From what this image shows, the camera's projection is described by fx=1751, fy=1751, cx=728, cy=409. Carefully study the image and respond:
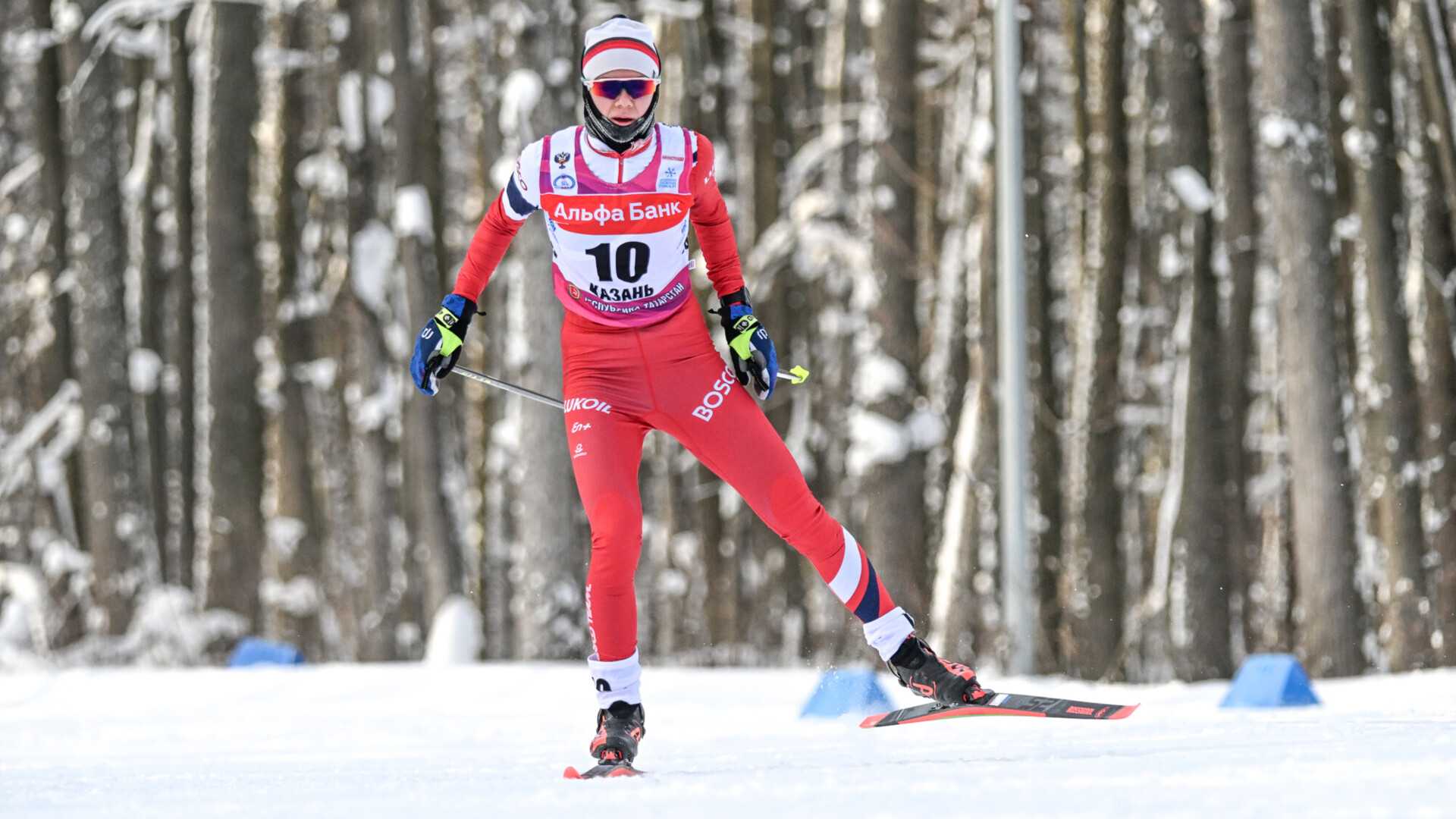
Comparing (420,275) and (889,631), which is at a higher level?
(420,275)

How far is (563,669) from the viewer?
938 centimetres

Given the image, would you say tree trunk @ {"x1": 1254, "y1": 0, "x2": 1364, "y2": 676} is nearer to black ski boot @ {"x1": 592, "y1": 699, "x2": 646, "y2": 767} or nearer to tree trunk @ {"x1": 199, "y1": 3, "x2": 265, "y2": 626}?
black ski boot @ {"x1": 592, "y1": 699, "x2": 646, "y2": 767}

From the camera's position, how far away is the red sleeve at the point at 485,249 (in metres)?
5.70

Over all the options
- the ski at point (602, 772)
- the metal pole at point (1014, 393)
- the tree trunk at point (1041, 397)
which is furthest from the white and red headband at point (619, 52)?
the tree trunk at point (1041, 397)

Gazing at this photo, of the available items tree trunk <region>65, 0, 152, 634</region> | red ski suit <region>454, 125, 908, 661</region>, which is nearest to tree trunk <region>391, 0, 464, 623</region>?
tree trunk <region>65, 0, 152, 634</region>

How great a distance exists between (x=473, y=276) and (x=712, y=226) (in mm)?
798

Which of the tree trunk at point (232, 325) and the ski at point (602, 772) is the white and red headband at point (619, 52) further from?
the tree trunk at point (232, 325)

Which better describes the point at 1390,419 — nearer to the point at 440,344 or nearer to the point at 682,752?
the point at 682,752

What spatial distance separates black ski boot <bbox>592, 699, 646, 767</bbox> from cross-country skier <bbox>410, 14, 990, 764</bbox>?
230mm

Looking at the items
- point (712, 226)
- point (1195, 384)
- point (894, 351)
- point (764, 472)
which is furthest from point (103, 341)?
point (764, 472)

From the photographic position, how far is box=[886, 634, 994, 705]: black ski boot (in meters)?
5.50

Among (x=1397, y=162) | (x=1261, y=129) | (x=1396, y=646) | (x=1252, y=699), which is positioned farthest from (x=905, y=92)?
(x=1252, y=699)

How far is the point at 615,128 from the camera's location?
5.36 meters

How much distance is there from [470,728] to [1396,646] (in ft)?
20.6
